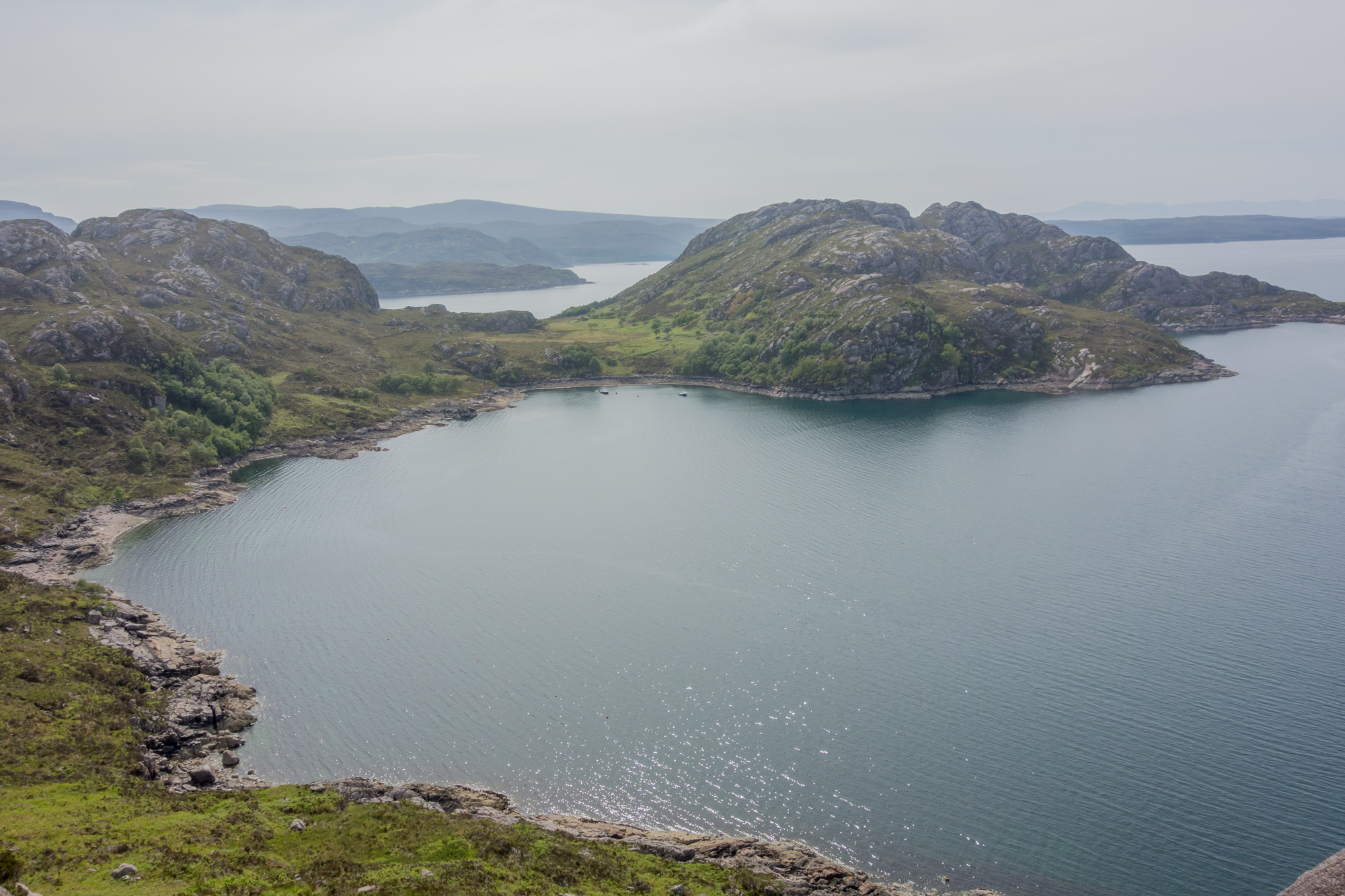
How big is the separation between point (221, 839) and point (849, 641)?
4477 centimetres

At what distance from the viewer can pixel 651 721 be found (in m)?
49.1

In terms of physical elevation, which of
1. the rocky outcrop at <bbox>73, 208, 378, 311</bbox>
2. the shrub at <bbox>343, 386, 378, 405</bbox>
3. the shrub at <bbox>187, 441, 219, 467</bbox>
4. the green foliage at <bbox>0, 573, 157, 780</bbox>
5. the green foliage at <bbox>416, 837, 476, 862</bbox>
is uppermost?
the rocky outcrop at <bbox>73, 208, 378, 311</bbox>

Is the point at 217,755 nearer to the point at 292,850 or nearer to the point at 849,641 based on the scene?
the point at 292,850

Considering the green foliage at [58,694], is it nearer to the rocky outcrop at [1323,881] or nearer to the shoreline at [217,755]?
the shoreline at [217,755]

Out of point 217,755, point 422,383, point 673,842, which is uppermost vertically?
point 422,383

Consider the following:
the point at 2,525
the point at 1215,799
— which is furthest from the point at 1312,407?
the point at 2,525

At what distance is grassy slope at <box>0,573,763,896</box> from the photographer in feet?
97.9

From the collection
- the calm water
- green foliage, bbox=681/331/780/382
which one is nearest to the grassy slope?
the calm water

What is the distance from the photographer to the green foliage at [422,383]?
502 ft

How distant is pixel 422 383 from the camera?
157375 mm

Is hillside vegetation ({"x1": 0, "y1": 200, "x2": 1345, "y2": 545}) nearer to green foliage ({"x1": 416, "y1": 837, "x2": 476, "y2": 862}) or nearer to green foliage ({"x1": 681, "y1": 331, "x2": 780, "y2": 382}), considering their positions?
green foliage ({"x1": 681, "y1": 331, "x2": 780, "y2": 382})

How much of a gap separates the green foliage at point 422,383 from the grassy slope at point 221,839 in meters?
112

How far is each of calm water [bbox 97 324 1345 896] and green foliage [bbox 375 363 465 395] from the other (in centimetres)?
4796

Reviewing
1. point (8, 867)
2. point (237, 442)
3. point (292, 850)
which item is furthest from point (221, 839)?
point (237, 442)
